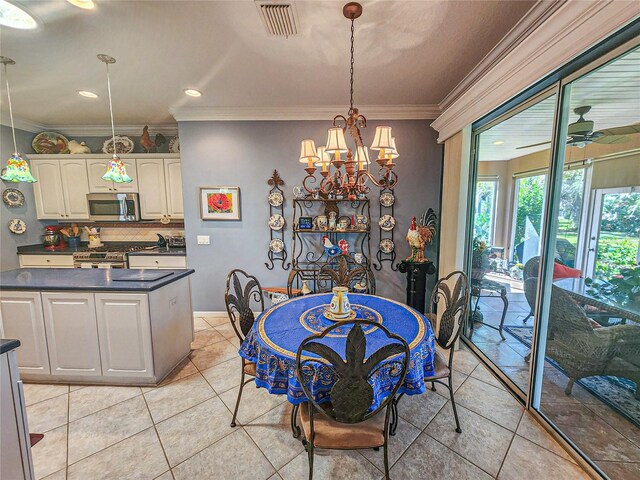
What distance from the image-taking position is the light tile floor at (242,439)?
4.87 ft

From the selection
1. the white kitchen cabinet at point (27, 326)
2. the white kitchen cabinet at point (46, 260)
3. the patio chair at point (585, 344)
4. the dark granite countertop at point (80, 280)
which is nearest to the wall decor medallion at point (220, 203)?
the dark granite countertop at point (80, 280)

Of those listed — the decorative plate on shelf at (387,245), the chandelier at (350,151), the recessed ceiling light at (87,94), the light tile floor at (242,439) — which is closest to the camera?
the light tile floor at (242,439)

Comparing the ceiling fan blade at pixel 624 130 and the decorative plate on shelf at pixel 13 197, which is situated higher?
the ceiling fan blade at pixel 624 130

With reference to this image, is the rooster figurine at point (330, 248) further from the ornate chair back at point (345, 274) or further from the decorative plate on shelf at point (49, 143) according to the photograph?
the decorative plate on shelf at point (49, 143)

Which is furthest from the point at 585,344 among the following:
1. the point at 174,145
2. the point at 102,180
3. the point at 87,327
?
the point at 102,180

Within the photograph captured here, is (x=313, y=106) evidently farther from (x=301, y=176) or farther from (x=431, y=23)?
(x=431, y=23)

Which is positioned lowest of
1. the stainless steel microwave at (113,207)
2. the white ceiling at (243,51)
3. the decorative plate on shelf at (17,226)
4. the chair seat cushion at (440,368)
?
the chair seat cushion at (440,368)

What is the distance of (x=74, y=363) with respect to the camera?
220cm

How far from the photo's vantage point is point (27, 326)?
2152 mm

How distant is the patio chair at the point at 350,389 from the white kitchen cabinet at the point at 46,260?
4452 mm

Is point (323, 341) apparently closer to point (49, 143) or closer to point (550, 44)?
point (550, 44)

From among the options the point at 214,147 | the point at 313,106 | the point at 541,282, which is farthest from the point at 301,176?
the point at 541,282

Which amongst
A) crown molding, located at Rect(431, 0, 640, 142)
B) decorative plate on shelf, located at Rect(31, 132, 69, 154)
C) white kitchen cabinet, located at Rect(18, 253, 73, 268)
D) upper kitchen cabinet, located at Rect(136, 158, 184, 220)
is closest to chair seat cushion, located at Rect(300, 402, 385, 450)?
crown molding, located at Rect(431, 0, 640, 142)

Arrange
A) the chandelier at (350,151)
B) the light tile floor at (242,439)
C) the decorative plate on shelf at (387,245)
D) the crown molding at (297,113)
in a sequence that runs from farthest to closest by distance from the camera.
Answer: the decorative plate on shelf at (387,245) → the crown molding at (297,113) → the chandelier at (350,151) → the light tile floor at (242,439)
